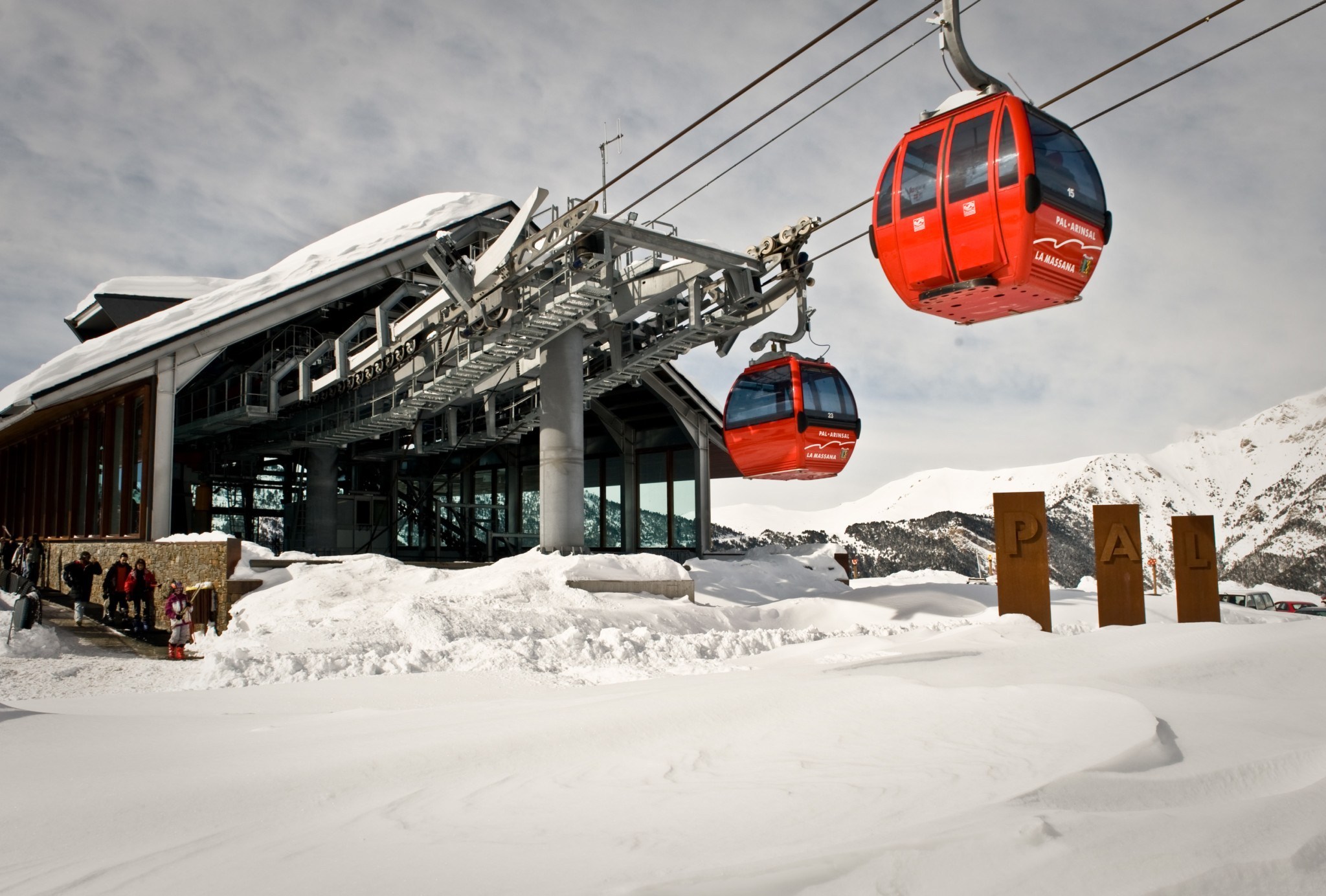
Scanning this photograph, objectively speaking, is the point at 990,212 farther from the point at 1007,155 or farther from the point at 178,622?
the point at 178,622

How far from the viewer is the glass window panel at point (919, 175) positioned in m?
8.92

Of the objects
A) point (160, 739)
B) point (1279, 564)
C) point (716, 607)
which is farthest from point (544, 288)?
point (1279, 564)

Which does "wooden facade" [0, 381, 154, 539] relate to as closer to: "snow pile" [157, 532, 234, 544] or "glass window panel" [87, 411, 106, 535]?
"glass window panel" [87, 411, 106, 535]

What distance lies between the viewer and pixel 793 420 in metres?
17.1

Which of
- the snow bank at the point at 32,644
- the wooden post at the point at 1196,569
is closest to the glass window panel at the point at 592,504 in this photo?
the snow bank at the point at 32,644

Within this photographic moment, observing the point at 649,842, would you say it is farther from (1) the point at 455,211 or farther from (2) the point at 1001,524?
(1) the point at 455,211

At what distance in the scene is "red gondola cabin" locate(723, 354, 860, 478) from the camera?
676 inches

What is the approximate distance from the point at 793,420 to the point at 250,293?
48.3 feet

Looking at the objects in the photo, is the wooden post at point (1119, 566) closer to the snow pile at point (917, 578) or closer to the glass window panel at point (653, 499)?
the snow pile at point (917, 578)

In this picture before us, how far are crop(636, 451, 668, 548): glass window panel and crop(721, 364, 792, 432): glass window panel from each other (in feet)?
45.9

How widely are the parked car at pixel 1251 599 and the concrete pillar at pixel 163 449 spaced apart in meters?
26.7

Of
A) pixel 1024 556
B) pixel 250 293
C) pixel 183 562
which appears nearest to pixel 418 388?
pixel 250 293

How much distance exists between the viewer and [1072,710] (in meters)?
4.98

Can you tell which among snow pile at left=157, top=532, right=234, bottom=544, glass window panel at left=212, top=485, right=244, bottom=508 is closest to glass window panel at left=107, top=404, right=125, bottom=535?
snow pile at left=157, top=532, right=234, bottom=544
